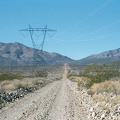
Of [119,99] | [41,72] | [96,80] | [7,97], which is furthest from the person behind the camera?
[41,72]

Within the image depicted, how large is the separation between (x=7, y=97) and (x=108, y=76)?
18563 millimetres

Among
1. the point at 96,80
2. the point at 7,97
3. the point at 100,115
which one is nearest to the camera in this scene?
the point at 100,115

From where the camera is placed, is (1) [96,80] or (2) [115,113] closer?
(2) [115,113]

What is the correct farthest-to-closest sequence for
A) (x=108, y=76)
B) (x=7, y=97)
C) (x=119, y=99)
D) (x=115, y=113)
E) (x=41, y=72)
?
(x=41, y=72) < (x=108, y=76) < (x=7, y=97) < (x=119, y=99) < (x=115, y=113)

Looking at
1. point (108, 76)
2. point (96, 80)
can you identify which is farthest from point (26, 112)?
point (108, 76)

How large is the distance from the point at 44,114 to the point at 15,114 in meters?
1.70

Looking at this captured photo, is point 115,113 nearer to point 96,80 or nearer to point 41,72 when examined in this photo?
point 96,80

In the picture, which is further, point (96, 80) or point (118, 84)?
point (96, 80)

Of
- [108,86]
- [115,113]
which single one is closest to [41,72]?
[108,86]

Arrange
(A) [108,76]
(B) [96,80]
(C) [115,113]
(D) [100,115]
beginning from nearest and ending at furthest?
(C) [115,113], (D) [100,115], (B) [96,80], (A) [108,76]

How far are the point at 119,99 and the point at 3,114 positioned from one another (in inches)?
274

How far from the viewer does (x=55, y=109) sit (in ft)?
73.8

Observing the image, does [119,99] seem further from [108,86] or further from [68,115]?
[108,86]

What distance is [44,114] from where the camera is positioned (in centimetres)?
2006
